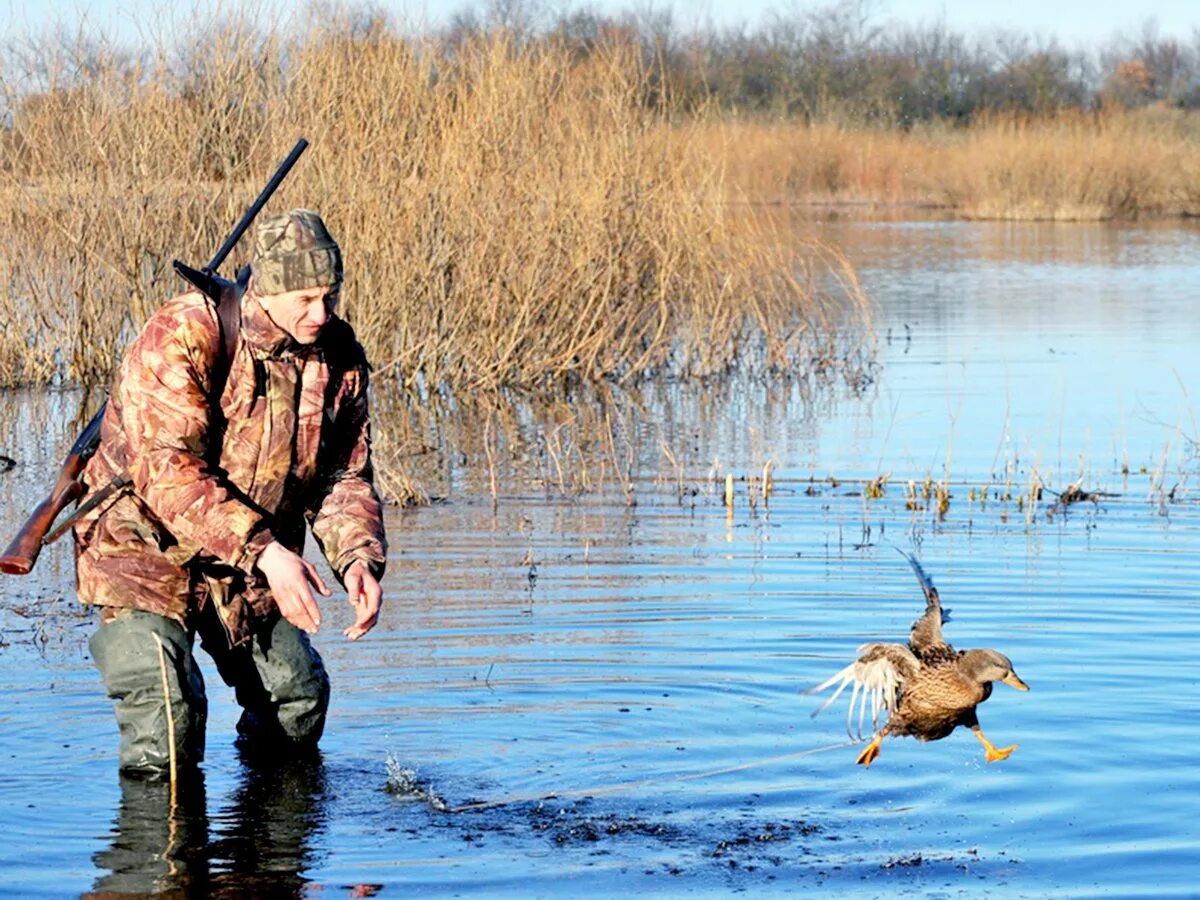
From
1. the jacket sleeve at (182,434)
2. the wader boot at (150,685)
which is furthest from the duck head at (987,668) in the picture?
the wader boot at (150,685)

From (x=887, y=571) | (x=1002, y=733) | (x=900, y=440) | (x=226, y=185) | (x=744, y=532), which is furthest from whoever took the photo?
(x=226, y=185)

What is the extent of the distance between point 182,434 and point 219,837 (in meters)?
1.18

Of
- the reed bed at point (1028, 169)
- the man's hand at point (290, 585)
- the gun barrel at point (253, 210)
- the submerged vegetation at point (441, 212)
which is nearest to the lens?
the man's hand at point (290, 585)

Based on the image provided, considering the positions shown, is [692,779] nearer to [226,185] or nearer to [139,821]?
[139,821]

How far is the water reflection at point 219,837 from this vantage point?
504 centimetres

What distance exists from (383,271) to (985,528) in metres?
6.43

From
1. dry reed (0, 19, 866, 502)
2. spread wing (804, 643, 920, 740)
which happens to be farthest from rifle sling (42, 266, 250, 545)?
dry reed (0, 19, 866, 502)

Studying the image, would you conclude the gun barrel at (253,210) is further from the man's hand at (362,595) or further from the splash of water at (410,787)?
the splash of water at (410,787)

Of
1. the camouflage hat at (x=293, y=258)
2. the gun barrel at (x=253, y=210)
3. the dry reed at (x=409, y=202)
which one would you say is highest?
the dry reed at (x=409, y=202)

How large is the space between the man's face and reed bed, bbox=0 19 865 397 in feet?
29.6

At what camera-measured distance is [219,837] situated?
5.36 m

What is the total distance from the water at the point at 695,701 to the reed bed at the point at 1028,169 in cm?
2169

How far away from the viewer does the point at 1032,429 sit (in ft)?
44.2

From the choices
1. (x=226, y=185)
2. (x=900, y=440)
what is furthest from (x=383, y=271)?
(x=900, y=440)
